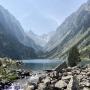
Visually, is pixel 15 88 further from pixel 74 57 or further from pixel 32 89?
pixel 74 57

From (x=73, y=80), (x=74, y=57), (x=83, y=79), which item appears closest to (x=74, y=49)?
(x=74, y=57)

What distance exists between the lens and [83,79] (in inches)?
1905

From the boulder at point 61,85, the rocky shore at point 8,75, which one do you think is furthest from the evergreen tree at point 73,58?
the boulder at point 61,85

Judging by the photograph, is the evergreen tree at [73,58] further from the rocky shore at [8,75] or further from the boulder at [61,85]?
the boulder at [61,85]

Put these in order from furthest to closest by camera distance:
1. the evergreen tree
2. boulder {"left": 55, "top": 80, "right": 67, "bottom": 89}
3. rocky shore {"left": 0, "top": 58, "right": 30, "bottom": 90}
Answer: the evergreen tree → rocky shore {"left": 0, "top": 58, "right": 30, "bottom": 90} → boulder {"left": 55, "top": 80, "right": 67, "bottom": 89}

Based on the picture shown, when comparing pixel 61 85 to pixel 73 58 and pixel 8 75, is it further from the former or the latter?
pixel 73 58

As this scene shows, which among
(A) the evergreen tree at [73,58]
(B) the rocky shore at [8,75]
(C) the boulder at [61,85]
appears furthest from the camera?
(A) the evergreen tree at [73,58]

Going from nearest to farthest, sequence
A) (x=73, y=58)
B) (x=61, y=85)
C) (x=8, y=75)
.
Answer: (x=61, y=85) → (x=8, y=75) → (x=73, y=58)

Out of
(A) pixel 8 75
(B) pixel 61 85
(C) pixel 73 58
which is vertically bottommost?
(B) pixel 61 85

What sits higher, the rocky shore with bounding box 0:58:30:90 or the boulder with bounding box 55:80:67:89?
the rocky shore with bounding box 0:58:30:90

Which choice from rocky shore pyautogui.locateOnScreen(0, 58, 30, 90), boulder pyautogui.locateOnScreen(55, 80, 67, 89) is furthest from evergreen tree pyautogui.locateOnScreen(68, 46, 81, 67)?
boulder pyautogui.locateOnScreen(55, 80, 67, 89)

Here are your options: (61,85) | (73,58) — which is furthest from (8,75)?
(73,58)

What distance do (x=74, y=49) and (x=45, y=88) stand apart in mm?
104257

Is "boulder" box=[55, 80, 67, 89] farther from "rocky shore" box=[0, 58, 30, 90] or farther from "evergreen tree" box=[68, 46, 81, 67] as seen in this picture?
"evergreen tree" box=[68, 46, 81, 67]
